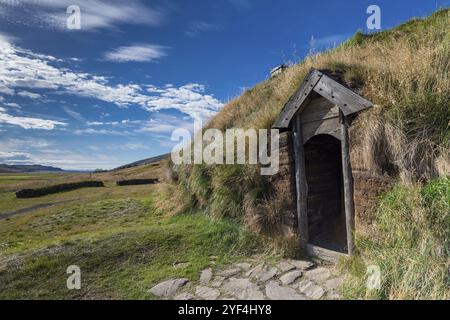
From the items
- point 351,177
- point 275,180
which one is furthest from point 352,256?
point 275,180

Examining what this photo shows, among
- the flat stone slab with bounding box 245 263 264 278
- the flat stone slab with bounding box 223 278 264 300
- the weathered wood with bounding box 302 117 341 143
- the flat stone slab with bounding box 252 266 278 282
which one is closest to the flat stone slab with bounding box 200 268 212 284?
the flat stone slab with bounding box 223 278 264 300

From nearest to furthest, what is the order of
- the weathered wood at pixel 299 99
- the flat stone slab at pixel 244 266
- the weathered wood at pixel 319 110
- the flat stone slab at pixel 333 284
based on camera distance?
1. the flat stone slab at pixel 333 284
2. the flat stone slab at pixel 244 266
3. the weathered wood at pixel 319 110
4. the weathered wood at pixel 299 99

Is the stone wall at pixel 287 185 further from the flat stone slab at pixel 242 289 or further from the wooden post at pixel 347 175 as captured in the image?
the flat stone slab at pixel 242 289

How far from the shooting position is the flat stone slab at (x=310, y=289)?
14.6ft

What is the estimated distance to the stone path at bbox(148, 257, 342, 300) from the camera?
4637 millimetres

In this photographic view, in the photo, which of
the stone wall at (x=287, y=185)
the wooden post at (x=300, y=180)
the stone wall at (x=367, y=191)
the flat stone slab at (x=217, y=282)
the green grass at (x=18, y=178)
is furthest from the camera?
the green grass at (x=18, y=178)

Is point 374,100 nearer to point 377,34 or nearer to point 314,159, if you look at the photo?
point 314,159

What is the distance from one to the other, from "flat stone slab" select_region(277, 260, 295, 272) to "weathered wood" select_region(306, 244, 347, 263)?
0.62 m

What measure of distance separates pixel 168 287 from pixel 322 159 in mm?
4615

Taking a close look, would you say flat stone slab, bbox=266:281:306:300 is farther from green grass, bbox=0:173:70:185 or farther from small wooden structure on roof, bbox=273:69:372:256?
green grass, bbox=0:173:70:185

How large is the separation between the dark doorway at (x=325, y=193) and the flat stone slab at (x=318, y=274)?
1.09m

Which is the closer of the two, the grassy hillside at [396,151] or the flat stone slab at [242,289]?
the grassy hillside at [396,151]

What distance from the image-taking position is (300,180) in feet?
21.2

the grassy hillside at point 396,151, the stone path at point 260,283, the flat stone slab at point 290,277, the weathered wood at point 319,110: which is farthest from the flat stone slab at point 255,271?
the weathered wood at point 319,110
